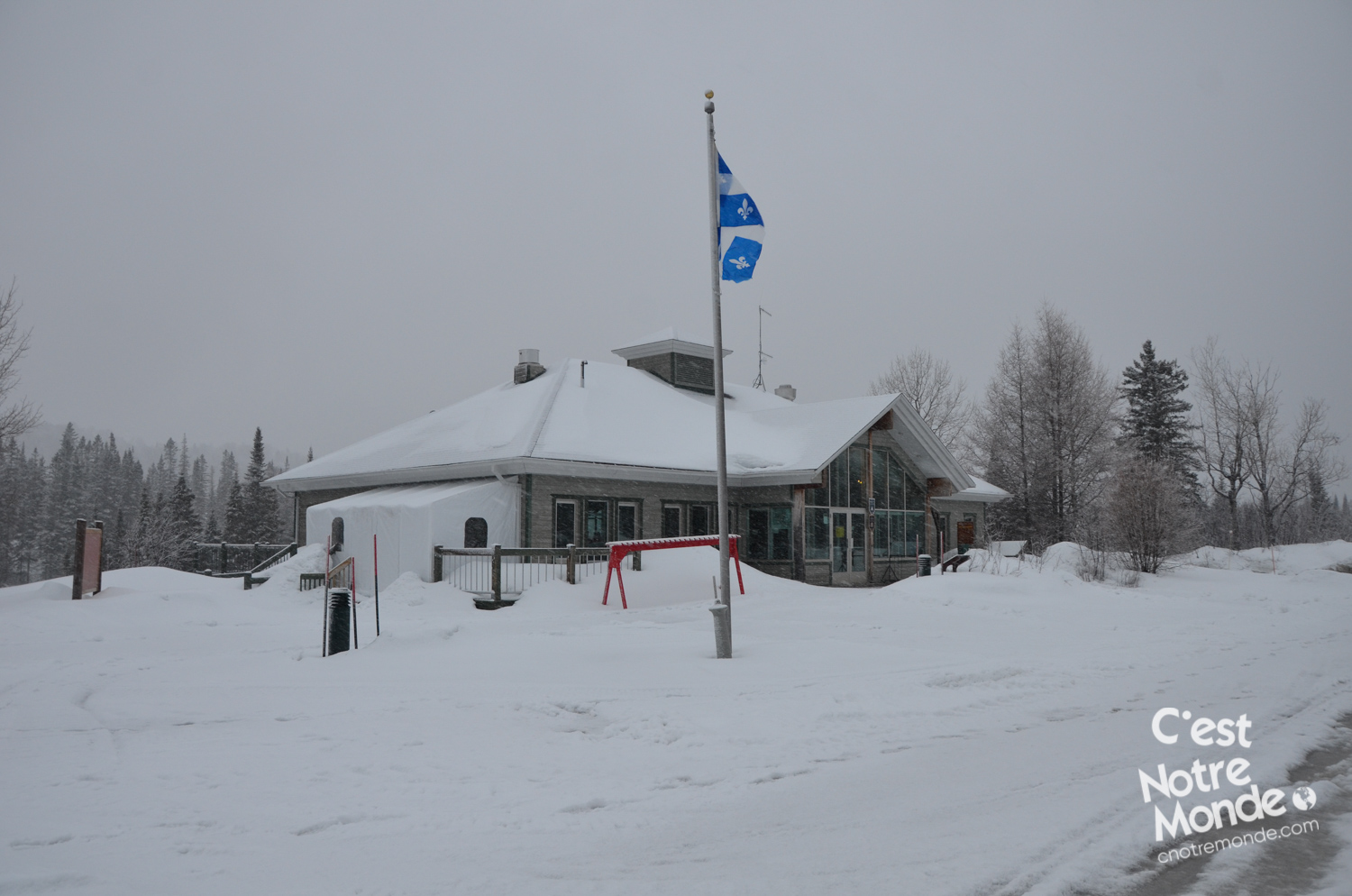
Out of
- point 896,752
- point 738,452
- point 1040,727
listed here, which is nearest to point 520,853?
point 896,752

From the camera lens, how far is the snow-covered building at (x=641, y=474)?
2139cm

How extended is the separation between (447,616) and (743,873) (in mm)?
12205

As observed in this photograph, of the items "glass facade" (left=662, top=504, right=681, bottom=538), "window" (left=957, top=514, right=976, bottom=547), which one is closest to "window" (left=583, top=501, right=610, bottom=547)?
"glass facade" (left=662, top=504, right=681, bottom=538)

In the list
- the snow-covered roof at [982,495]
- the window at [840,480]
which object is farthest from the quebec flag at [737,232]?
the snow-covered roof at [982,495]

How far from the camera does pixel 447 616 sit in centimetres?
1583

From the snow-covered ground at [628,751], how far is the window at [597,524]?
7.88 meters

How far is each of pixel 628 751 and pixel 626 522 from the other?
16619 millimetres

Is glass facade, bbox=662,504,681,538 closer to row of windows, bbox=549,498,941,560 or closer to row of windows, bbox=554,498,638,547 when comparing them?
row of windows, bbox=549,498,941,560

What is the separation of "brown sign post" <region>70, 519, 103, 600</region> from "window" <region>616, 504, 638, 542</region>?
1166 cm

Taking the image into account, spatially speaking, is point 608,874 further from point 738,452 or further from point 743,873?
point 738,452

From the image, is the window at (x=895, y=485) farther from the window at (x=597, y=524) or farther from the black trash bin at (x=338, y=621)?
the black trash bin at (x=338, y=621)

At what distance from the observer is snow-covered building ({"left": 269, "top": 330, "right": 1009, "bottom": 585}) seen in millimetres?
21391

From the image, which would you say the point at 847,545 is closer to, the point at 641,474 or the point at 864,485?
the point at 864,485

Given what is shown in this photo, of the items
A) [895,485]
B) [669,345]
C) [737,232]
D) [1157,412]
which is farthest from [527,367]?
[1157,412]
